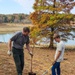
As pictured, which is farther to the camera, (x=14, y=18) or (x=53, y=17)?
(x=14, y=18)

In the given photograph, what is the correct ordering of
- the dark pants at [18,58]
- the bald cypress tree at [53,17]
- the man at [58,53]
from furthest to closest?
1. the bald cypress tree at [53,17]
2. the dark pants at [18,58]
3. the man at [58,53]

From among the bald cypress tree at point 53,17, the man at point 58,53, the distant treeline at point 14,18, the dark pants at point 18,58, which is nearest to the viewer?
the man at point 58,53

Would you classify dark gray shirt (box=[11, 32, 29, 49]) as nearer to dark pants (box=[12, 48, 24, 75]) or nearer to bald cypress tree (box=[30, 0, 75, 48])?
dark pants (box=[12, 48, 24, 75])

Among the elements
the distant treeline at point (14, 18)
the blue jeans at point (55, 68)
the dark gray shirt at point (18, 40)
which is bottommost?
the distant treeline at point (14, 18)

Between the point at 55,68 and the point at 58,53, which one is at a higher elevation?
the point at 58,53

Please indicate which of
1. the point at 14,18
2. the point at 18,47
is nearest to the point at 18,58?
the point at 18,47

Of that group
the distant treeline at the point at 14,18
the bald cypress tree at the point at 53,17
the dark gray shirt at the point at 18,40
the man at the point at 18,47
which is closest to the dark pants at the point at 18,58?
the man at the point at 18,47

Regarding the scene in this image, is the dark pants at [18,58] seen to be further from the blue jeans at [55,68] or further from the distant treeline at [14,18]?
the distant treeline at [14,18]

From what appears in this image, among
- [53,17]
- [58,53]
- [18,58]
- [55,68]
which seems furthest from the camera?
[53,17]

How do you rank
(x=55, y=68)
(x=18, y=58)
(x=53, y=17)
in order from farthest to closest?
(x=53, y=17) < (x=55, y=68) < (x=18, y=58)

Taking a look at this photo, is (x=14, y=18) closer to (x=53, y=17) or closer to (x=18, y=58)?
(x=53, y=17)

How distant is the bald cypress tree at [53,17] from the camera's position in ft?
90.5

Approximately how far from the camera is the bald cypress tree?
90.5 feet

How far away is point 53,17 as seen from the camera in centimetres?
2733
